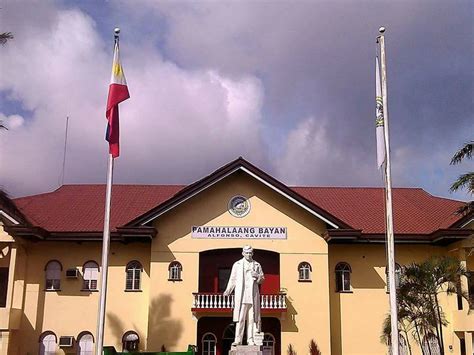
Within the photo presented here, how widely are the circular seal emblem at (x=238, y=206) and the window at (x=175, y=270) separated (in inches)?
124

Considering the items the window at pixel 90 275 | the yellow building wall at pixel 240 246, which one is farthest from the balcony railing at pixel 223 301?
the window at pixel 90 275

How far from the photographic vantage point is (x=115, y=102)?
16.9m

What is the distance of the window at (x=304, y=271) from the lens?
25.6 m

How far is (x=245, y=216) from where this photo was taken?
25953 mm

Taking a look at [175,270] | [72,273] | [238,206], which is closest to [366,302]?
[238,206]

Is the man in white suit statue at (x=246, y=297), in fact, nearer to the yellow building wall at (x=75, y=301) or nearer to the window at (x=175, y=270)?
the window at (x=175, y=270)

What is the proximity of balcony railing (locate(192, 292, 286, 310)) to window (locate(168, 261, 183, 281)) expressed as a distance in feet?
4.27

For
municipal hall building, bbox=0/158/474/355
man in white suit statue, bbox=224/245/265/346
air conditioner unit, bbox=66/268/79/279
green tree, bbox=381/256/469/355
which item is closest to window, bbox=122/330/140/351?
municipal hall building, bbox=0/158/474/355

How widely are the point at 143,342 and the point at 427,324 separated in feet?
38.1

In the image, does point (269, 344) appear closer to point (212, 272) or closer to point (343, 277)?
point (212, 272)

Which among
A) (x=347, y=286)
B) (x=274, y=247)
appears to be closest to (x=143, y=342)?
(x=274, y=247)

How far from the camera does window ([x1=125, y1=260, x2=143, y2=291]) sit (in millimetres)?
26219

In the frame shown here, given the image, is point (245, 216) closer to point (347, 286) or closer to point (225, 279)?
point (225, 279)

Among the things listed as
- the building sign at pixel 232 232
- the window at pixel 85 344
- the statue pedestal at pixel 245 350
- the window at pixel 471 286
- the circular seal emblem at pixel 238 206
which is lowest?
the window at pixel 85 344
